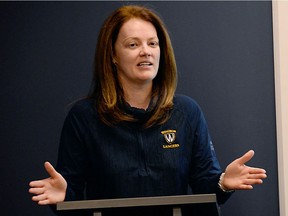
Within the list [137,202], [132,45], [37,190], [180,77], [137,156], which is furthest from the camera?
[180,77]

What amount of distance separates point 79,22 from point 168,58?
0.71 metres

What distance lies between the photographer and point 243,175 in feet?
5.87

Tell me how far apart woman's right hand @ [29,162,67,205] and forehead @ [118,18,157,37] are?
0.66 m

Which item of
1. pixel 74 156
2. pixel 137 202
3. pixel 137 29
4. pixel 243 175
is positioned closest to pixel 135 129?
pixel 74 156

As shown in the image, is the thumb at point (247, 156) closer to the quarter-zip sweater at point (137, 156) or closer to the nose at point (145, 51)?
the quarter-zip sweater at point (137, 156)

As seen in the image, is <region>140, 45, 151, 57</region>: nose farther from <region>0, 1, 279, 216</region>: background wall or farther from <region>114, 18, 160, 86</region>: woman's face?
<region>0, 1, 279, 216</region>: background wall

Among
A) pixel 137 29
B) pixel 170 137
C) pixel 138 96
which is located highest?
pixel 137 29

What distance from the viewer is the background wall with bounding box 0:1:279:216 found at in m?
2.67

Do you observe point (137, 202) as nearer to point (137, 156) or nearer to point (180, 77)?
point (137, 156)

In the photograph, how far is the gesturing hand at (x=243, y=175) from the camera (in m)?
1.74

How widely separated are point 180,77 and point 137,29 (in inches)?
23.4

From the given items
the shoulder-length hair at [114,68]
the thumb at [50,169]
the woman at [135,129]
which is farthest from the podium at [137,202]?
the shoulder-length hair at [114,68]

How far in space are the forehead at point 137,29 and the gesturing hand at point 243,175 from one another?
625 mm

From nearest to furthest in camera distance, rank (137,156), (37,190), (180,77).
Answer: (37,190) < (137,156) < (180,77)
